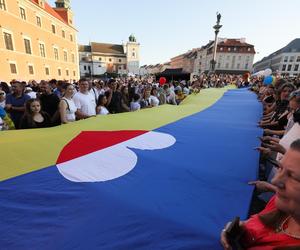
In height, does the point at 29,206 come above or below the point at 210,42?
below

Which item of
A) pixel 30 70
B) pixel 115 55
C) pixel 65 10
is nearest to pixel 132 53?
pixel 115 55

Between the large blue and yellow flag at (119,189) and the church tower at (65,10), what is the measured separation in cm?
4030

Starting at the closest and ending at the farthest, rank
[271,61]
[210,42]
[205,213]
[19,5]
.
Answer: [205,213]
[19,5]
[210,42]
[271,61]

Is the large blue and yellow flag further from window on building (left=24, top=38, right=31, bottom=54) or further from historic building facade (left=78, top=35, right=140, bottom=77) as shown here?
historic building facade (left=78, top=35, right=140, bottom=77)

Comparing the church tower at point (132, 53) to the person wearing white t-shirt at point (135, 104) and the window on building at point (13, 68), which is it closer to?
the window on building at point (13, 68)

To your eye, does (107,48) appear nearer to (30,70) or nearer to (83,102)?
(30,70)

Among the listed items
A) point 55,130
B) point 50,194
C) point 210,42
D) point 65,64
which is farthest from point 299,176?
point 210,42

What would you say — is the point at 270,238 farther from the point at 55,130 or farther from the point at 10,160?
the point at 55,130

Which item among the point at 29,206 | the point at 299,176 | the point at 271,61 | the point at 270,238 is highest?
the point at 271,61

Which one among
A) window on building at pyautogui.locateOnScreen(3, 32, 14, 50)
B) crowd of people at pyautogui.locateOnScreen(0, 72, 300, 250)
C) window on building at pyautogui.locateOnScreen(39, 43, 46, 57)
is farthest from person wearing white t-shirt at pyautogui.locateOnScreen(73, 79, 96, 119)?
window on building at pyautogui.locateOnScreen(39, 43, 46, 57)

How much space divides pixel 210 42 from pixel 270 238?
244ft

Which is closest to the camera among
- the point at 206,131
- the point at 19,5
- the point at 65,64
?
the point at 206,131

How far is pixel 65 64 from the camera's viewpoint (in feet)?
107

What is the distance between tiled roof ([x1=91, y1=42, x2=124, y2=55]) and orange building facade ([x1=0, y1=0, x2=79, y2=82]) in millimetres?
49210
